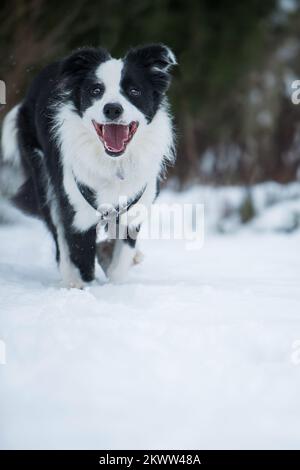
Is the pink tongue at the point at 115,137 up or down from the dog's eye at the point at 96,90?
down

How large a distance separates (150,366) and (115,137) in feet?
5.04

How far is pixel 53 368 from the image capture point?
97.3 inches

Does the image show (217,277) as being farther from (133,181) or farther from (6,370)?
(6,370)

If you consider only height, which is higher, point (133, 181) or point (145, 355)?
point (133, 181)

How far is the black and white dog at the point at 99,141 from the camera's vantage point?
3.67 metres

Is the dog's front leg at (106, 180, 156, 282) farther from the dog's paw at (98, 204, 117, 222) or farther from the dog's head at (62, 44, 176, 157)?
the dog's head at (62, 44, 176, 157)

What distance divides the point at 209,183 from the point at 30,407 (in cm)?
708

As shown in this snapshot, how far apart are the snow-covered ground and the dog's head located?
85 centimetres

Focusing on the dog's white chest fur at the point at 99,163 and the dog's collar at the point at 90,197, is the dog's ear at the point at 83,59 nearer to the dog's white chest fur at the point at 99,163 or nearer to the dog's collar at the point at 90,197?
the dog's white chest fur at the point at 99,163

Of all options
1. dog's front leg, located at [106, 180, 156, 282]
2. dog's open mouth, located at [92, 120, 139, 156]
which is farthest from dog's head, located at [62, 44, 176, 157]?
dog's front leg, located at [106, 180, 156, 282]

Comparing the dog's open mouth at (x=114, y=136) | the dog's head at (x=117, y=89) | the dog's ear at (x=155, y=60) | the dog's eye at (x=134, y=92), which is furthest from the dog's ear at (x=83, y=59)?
the dog's open mouth at (x=114, y=136)

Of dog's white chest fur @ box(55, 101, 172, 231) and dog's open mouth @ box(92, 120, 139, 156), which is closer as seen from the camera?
dog's open mouth @ box(92, 120, 139, 156)

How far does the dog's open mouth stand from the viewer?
12.0ft

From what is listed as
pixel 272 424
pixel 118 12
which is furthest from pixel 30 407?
pixel 118 12
